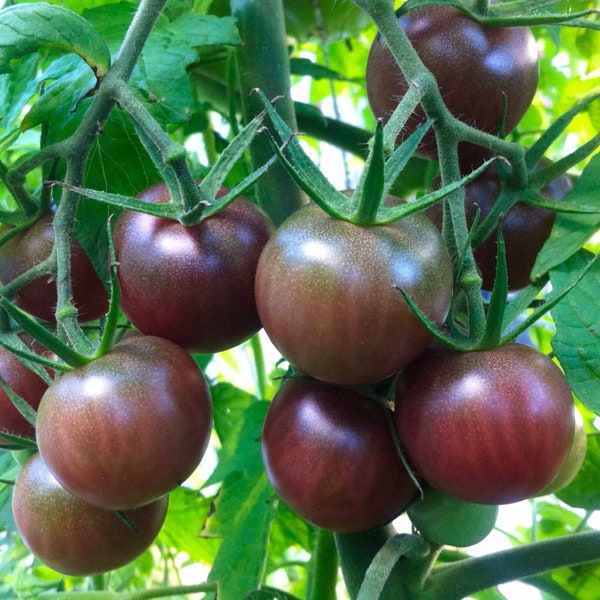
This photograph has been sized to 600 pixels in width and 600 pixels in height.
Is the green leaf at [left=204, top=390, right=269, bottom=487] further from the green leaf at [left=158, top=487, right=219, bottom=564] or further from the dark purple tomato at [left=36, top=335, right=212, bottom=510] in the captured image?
the dark purple tomato at [left=36, top=335, right=212, bottom=510]

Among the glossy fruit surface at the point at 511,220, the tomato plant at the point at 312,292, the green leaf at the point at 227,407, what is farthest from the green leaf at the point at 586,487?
the green leaf at the point at 227,407

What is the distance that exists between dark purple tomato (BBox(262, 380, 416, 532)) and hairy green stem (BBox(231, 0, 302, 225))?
190 mm

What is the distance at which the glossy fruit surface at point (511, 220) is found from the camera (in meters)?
0.60

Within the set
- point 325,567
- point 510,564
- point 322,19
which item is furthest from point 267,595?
point 322,19

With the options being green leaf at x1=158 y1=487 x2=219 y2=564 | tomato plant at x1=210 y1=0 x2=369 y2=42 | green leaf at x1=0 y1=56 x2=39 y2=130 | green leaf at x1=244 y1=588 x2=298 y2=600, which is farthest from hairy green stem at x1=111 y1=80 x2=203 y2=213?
green leaf at x1=158 y1=487 x2=219 y2=564

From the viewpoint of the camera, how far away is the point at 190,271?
1.65 ft

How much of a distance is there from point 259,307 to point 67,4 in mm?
454

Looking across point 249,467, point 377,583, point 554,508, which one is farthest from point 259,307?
point 554,508

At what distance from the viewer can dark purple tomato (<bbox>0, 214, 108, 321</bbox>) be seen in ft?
1.89

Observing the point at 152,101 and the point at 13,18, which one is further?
the point at 152,101

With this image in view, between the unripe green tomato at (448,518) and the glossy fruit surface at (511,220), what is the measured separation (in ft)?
0.53

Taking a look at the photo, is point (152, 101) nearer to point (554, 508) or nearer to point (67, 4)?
point (67, 4)

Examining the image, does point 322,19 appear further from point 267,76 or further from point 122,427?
point 122,427

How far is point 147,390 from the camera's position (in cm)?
46
